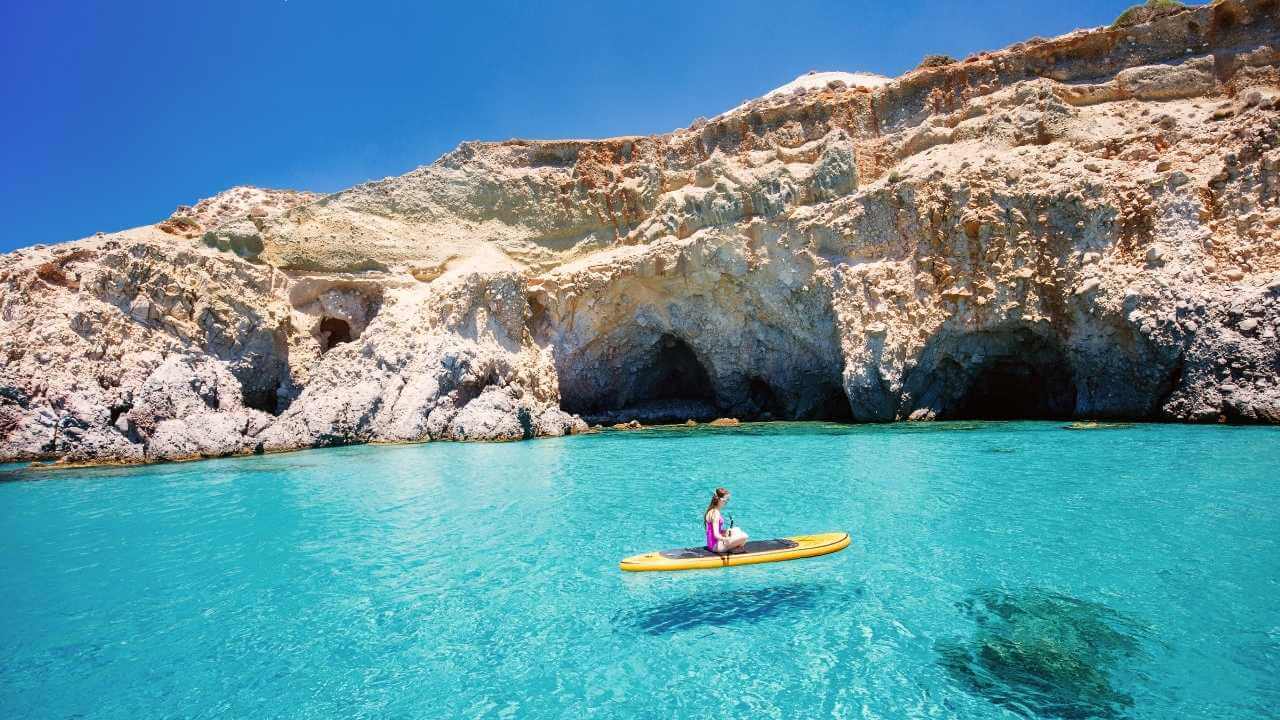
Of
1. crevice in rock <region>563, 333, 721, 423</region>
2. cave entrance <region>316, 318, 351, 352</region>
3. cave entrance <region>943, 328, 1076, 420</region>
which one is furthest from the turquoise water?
crevice in rock <region>563, 333, 721, 423</region>

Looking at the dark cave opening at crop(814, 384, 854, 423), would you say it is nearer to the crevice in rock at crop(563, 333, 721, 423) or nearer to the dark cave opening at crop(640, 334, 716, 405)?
the crevice in rock at crop(563, 333, 721, 423)

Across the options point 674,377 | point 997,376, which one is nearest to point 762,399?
point 674,377

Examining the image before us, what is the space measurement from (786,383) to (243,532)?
22.5 metres

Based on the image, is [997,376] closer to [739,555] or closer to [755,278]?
[755,278]

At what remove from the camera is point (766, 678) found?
609 centimetres

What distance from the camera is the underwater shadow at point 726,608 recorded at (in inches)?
293

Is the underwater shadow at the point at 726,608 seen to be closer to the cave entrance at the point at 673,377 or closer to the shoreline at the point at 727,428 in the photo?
the shoreline at the point at 727,428

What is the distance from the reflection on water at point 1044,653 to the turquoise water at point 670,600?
28 mm

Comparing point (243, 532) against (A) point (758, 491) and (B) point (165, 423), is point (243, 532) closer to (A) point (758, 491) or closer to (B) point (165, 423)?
(A) point (758, 491)

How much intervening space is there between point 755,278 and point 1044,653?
74.2 ft

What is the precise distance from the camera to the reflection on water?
17.7 ft

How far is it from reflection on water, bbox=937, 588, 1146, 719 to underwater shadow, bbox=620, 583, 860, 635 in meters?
1.58

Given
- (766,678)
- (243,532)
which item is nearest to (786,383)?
(243,532)

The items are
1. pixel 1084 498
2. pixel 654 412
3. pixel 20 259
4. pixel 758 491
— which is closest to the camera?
pixel 1084 498
